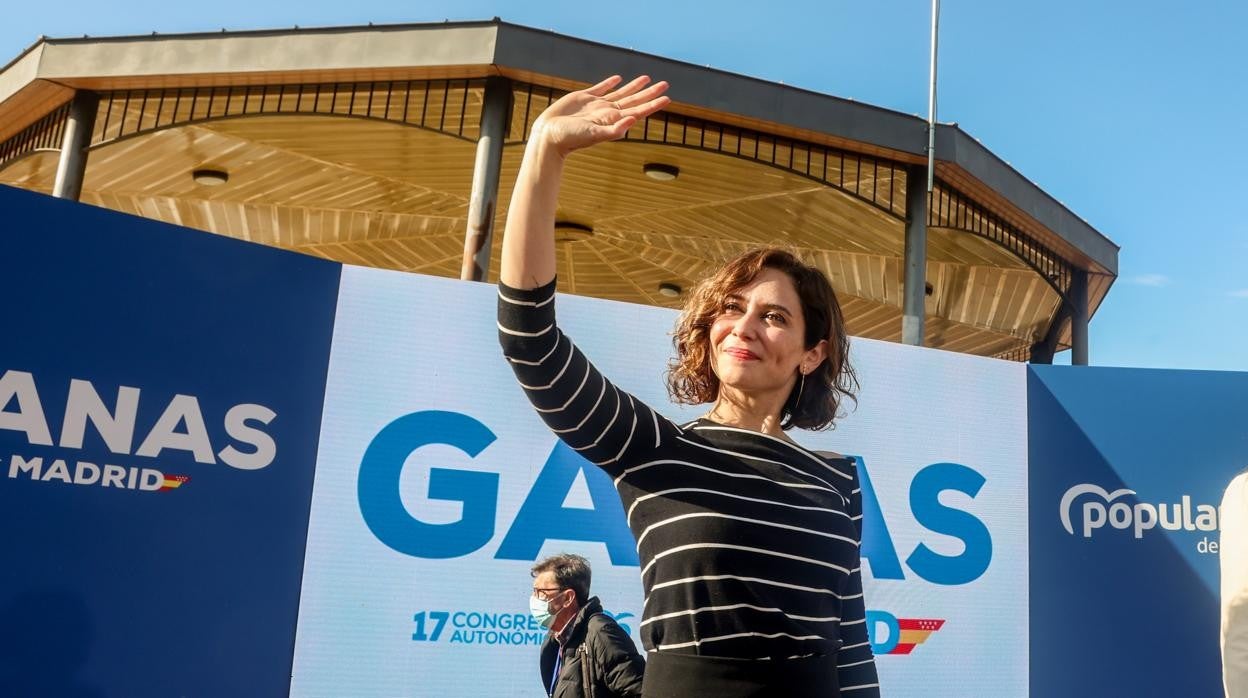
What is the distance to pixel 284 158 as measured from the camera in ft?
35.8

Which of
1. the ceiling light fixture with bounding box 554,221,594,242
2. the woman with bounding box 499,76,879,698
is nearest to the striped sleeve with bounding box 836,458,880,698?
the woman with bounding box 499,76,879,698

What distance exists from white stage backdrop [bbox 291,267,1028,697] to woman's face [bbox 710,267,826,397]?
8.61 ft

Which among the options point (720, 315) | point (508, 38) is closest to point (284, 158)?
point (508, 38)

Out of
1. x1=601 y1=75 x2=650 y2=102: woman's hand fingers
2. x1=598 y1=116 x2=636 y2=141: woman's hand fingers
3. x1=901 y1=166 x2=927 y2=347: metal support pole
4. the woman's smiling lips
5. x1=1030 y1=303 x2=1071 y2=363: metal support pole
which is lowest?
the woman's smiling lips

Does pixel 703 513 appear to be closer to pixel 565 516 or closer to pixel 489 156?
pixel 565 516

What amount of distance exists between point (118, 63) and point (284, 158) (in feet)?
8.48

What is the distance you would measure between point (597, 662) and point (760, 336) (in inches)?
103

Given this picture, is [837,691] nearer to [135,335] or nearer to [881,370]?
[135,335]

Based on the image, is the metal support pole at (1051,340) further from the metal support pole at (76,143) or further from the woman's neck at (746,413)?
the woman's neck at (746,413)

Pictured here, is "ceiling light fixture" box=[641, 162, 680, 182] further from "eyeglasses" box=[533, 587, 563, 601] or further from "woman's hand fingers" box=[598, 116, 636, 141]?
"woman's hand fingers" box=[598, 116, 636, 141]

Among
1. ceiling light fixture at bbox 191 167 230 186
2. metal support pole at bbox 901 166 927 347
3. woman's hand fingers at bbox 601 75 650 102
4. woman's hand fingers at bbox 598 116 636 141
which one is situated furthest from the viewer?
ceiling light fixture at bbox 191 167 230 186

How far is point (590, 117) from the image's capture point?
64.1 inches

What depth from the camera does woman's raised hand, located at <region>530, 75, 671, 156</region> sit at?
1600 mm

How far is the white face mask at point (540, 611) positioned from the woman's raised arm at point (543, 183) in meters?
2.93
